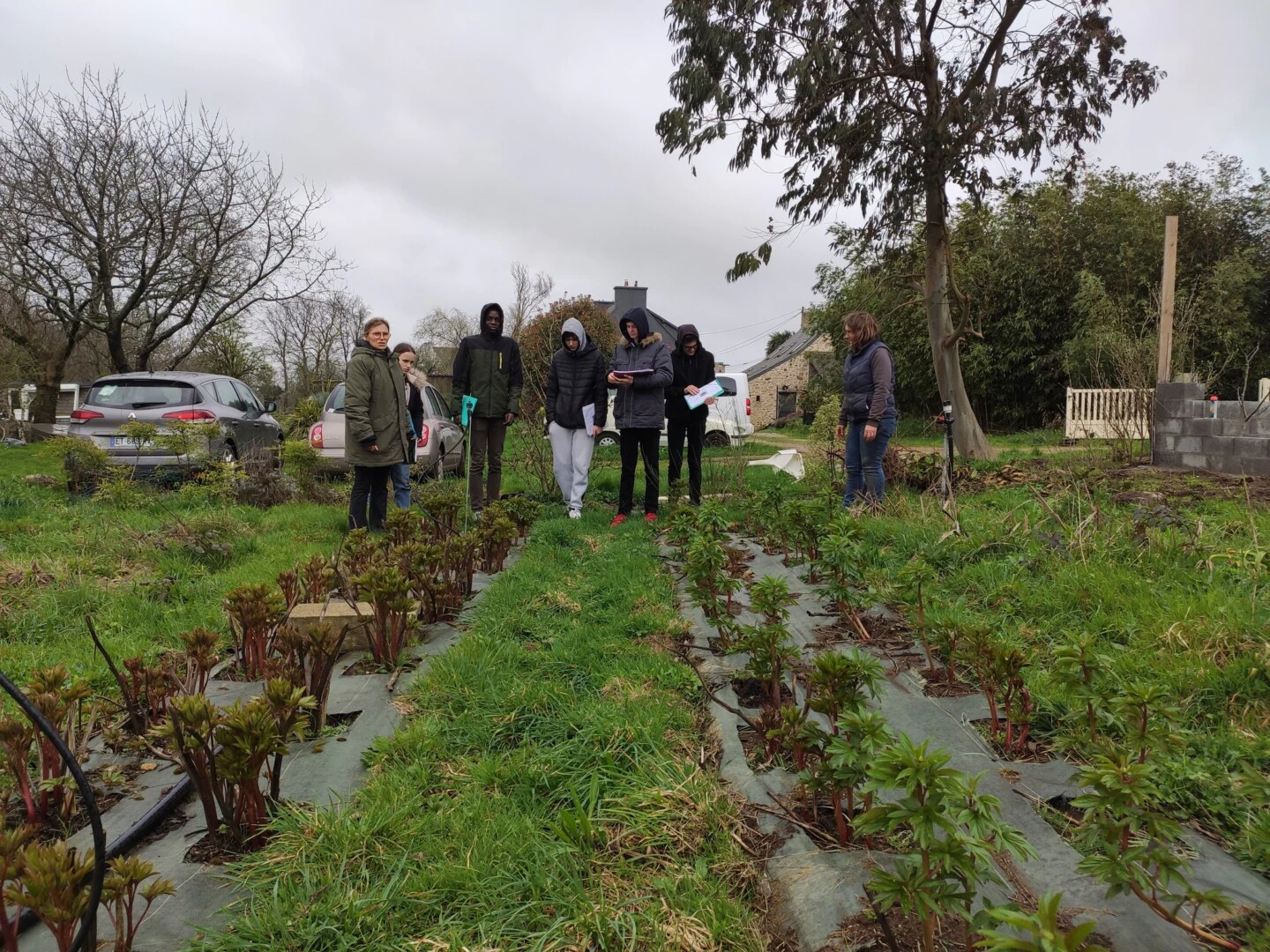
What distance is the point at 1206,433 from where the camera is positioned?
8.03m

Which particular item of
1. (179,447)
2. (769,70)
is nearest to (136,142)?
(179,447)

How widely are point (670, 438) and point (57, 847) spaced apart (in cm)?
560

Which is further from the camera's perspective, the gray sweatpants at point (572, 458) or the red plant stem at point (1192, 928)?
the gray sweatpants at point (572, 458)

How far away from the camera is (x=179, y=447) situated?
706 cm

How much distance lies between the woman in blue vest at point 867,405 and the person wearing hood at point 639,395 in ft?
4.90

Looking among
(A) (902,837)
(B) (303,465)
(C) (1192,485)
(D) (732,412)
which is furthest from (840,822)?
(D) (732,412)

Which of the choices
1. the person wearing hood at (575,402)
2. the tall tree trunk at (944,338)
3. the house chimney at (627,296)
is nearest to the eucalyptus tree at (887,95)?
the tall tree trunk at (944,338)

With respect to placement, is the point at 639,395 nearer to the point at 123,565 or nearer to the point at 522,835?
the point at 123,565

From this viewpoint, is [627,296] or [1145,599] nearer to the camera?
[1145,599]

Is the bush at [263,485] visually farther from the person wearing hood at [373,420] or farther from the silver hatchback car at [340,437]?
the person wearing hood at [373,420]

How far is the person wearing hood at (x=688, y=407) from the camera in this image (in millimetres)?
6480

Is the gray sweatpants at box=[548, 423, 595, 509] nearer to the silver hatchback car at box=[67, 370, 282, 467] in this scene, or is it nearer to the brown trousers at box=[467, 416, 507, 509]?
the brown trousers at box=[467, 416, 507, 509]

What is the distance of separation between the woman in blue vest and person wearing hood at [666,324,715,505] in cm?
134

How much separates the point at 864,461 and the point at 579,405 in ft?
7.99
